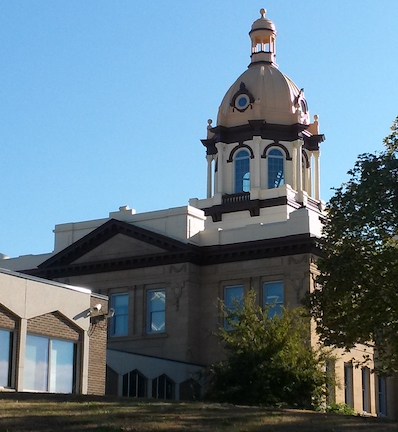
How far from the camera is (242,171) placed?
71.8 m

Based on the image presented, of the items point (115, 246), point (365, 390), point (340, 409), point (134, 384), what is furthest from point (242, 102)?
point (340, 409)

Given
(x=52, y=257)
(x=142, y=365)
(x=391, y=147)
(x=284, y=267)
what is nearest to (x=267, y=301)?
(x=284, y=267)

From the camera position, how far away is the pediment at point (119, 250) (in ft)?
198

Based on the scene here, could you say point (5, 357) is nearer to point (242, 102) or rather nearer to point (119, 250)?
point (119, 250)

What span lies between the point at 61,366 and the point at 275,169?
35266 millimetres

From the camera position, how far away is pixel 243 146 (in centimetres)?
7138

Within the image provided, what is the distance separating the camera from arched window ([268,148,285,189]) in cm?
7119

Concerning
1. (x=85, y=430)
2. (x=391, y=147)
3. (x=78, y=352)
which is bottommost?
(x=85, y=430)

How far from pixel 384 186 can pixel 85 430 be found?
1773 centimetres

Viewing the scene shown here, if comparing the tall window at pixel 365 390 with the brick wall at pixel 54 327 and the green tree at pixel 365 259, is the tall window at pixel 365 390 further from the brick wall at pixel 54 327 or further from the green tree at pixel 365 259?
the brick wall at pixel 54 327

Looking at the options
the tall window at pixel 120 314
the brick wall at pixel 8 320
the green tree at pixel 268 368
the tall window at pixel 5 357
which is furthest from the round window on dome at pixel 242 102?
the tall window at pixel 5 357

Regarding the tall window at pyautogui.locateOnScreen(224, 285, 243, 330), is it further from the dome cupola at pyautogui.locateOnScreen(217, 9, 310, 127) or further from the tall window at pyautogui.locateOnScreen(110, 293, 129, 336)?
the dome cupola at pyautogui.locateOnScreen(217, 9, 310, 127)

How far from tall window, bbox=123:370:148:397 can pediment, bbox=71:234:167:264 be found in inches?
324

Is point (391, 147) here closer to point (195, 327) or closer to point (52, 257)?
point (195, 327)
